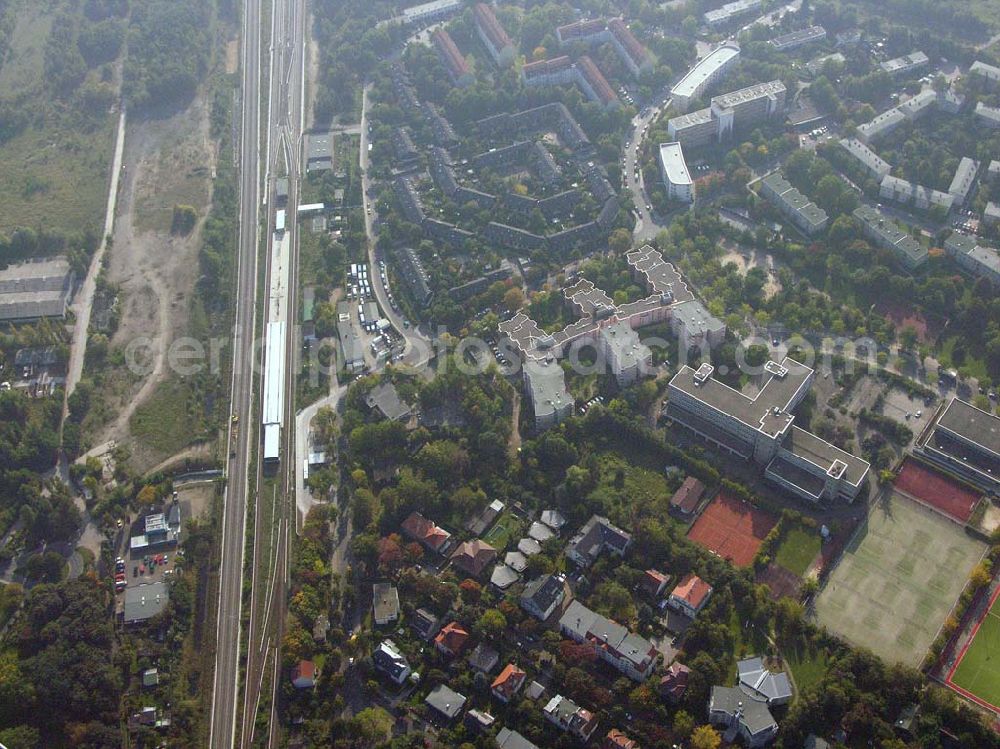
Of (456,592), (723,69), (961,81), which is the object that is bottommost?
(456,592)

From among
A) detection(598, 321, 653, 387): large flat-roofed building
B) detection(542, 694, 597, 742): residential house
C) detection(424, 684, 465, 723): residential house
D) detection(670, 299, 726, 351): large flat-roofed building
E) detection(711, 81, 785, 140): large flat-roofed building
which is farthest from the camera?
detection(711, 81, 785, 140): large flat-roofed building

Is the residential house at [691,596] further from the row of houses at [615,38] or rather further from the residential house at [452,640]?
the row of houses at [615,38]

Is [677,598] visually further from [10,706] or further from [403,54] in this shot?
[403,54]

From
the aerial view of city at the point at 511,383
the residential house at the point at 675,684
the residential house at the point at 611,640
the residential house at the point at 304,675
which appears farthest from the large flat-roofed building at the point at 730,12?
the residential house at the point at 304,675

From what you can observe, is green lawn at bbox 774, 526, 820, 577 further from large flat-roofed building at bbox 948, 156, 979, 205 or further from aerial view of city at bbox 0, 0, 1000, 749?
large flat-roofed building at bbox 948, 156, 979, 205

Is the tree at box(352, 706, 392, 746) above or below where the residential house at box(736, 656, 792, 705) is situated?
below

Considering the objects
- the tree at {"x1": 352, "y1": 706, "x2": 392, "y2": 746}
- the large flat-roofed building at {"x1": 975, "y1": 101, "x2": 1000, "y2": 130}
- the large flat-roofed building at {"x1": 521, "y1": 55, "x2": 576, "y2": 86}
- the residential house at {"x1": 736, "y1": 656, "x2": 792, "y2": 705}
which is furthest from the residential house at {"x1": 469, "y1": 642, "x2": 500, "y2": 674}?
the large flat-roofed building at {"x1": 975, "y1": 101, "x2": 1000, "y2": 130}

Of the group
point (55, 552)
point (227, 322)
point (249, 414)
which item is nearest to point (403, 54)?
point (227, 322)
